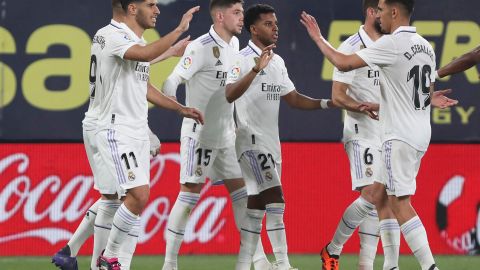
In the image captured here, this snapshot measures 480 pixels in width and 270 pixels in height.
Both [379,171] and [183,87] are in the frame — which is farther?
[183,87]

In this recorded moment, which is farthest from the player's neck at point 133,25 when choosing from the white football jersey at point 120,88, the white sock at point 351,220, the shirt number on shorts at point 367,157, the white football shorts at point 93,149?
the white sock at point 351,220

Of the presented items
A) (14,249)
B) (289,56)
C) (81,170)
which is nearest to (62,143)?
(81,170)

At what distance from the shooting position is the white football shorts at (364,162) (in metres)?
10.3

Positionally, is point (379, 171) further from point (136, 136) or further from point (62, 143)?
point (62, 143)

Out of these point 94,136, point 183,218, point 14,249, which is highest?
point 94,136

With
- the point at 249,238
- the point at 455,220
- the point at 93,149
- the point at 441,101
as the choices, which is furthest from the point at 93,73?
the point at 455,220

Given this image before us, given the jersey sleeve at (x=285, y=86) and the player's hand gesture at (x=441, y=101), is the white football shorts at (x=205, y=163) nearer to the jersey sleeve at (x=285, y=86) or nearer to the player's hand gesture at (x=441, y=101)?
the jersey sleeve at (x=285, y=86)

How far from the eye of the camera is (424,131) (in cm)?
911

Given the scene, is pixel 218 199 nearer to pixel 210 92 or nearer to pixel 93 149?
pixel 210 92

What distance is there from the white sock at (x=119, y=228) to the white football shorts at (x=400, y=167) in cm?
179

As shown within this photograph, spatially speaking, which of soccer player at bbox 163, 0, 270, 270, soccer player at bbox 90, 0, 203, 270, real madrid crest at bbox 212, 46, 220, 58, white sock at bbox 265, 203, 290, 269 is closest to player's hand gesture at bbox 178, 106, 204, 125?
soccer player at bbox 90, 0, 203, 270

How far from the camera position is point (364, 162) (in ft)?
33.8

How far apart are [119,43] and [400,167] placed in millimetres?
2117

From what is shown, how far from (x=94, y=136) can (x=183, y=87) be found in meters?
3.05
